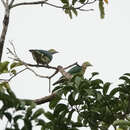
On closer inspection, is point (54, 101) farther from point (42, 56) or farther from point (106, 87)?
point (42, 56)

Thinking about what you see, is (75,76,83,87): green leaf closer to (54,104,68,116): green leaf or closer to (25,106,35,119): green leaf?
(54,104,68,116): green leaf

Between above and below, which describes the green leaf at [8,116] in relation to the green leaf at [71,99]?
above

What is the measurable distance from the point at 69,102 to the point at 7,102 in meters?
1.13

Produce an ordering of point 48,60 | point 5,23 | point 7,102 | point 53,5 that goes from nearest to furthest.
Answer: point 7,102 < point 5,23 < point 53,5 < point 48,60

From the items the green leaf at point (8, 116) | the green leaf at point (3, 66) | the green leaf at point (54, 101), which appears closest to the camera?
the green leaf at point (8, 116)

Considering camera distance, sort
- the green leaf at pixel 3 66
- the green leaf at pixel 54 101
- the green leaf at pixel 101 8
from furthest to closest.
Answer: the green leaf at pixel 101 8 < the green leaf at pixel 3 66 < the green leaf at pixel 54 101

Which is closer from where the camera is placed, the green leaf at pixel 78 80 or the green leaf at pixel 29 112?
the green leaf at pixel 29 112

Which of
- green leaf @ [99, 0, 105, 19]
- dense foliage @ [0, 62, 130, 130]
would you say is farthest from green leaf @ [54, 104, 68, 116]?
green leaf @ [99, 0, 105, 19]

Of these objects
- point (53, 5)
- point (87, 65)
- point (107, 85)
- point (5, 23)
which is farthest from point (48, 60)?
point (107, 85)

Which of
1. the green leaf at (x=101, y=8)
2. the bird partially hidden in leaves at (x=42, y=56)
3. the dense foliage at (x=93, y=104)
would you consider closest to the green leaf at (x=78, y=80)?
the dense foliage at (x=93, y=104)

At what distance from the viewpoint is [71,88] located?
3.71 metres

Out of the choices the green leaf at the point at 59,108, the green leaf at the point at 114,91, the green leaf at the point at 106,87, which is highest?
the green leaf at the point at 106,87

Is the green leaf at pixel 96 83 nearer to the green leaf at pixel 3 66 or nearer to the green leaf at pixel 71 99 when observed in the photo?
the green leaf at pixel 71 99

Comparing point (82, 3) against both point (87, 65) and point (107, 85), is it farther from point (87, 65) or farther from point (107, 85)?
point (107, 85)
